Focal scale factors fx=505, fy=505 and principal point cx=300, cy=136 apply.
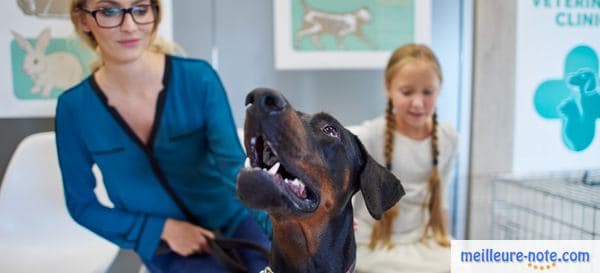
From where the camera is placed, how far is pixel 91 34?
1031mm

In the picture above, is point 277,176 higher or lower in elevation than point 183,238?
higher

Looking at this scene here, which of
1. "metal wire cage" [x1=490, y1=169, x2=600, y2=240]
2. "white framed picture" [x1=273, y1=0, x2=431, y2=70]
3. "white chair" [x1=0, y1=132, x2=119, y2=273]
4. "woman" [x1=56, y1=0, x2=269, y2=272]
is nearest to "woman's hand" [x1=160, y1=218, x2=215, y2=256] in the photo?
"woman" [x1=56, y1=0, x2=269, y2=272]

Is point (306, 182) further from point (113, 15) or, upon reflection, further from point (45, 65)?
point (45, 65)

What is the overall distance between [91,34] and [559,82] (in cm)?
110

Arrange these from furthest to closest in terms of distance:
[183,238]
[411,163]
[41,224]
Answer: [411,163], [41,224], [183,238]

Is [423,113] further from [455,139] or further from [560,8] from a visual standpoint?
[560,8]

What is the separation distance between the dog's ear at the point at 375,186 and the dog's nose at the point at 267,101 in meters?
0.21

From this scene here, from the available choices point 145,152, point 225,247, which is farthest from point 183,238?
point 145,152

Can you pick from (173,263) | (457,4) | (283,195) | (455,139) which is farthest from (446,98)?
(283,195)

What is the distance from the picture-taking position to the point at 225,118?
1.12 meters

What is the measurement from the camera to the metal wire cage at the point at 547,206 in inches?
50.3

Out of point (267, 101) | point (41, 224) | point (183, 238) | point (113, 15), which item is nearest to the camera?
point (267, 101)

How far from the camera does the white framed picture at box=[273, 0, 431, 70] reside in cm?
134

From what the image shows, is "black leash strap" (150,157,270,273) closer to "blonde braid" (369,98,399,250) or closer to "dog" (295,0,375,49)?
"blonde braid" (369,98,399,250)
